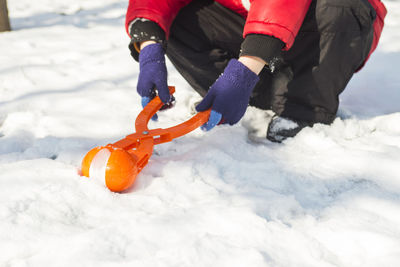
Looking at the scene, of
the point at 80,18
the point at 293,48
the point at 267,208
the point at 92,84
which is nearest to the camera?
the point at 267,208

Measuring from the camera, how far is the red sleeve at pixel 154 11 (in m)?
1.48

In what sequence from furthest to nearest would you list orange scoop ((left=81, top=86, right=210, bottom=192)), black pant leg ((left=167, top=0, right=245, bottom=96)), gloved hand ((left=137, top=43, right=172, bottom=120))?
black pant leg ((left=167, top=0, right=245, bottom=96))
gloved hand ((left=137, top=43, right=172, bottom=120))
orange scoop ((left=81, top=86, right=210, bottom=192))

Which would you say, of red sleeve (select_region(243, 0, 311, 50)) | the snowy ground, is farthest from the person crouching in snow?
the snowy ground

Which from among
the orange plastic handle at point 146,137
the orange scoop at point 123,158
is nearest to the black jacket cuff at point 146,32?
the orange plastic handle at point 146,137

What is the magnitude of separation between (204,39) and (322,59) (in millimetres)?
523

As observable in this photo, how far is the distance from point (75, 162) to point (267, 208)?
643 millimetres

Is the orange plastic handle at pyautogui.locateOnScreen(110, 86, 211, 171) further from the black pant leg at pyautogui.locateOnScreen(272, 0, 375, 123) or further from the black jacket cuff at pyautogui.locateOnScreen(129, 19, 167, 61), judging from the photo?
the black pant leg at pyautogui.locateOnScreen(272, 0, 375, 123)

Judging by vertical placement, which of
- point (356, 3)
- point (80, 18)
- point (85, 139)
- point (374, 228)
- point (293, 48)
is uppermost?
point (356, 3)

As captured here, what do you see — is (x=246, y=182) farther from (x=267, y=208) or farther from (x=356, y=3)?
(x=356, y=3)

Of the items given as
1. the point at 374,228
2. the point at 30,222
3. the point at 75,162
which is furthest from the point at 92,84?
the point at 374,228

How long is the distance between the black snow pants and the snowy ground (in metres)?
0.11

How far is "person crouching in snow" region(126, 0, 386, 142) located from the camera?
47.8 inches

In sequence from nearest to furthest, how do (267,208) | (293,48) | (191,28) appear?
(267,208), (293,48), (191,28)

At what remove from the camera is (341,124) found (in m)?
1.55
